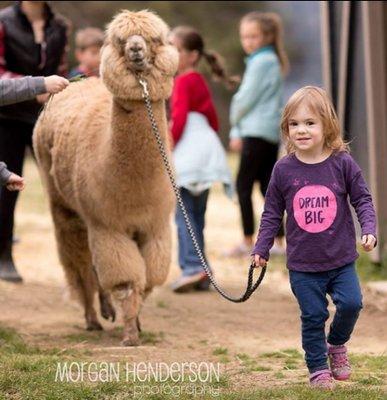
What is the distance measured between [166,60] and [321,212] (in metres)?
1.77

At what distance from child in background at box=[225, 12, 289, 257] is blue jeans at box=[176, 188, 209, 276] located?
1.22m

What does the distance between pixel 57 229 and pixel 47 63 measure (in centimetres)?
167

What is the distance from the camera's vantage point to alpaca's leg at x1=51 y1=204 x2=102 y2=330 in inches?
276

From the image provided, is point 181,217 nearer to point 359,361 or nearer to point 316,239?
point 359,361

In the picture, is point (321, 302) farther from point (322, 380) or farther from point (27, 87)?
point (27, 87)

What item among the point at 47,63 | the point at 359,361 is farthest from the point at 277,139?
the point at 359,361

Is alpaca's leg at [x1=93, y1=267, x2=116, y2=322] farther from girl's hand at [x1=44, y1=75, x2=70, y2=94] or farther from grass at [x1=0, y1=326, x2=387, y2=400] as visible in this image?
girl's hand at [x1=44, y1=75, x2=70, y2=94]

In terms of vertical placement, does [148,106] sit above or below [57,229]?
above

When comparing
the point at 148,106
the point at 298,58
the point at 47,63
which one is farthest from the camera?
the point at 298,58

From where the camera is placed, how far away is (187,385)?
4832mm

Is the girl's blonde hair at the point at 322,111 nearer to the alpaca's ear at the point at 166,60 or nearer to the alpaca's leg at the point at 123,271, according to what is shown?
the alpaca's ear at the point at 166,60

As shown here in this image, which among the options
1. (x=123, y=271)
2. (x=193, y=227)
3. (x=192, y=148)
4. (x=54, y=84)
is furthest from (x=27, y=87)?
(x=193, y=227)

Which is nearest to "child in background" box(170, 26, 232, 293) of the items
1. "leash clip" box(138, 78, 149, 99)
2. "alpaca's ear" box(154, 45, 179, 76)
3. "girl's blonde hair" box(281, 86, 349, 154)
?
"alpaca's ear" box(154, 45, 179, 76)

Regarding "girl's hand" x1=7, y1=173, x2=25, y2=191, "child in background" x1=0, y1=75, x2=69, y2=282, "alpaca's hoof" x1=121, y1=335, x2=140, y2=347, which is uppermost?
"child in background" x1=0, y1=75, x2=69, y2=282
